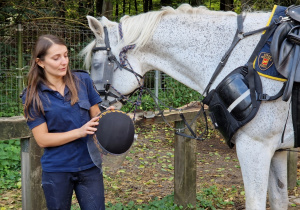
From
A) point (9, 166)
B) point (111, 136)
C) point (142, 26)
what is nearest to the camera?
point (111, 136)

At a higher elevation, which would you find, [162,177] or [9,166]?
→ [9,166]

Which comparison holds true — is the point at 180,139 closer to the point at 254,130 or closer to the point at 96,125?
the point at 254,130

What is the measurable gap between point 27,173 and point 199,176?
3.26 meters

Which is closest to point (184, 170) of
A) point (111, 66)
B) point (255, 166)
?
point (255, 166)

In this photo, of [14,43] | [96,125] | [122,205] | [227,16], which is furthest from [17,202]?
[14,43]

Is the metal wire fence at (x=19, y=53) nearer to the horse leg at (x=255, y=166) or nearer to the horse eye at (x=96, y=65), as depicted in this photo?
the horse eye at (x=96, y=65)

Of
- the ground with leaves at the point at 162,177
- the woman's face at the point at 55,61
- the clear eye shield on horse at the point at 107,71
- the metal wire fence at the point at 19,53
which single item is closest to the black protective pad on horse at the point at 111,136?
the woman's face at the point at 55,61

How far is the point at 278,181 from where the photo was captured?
9.31 ft

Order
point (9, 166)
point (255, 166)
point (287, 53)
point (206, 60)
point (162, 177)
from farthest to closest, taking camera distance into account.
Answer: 1. point (162, 177)
2. point (9, 166)
3. point (206, 60)
4. point (255, 166)
5. point (287, 53)

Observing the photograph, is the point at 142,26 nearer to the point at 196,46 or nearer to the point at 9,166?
the point at 196,46

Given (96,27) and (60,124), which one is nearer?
(60,124)

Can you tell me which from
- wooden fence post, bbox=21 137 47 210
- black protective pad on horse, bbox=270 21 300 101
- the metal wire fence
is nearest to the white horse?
black protective pad on horse, bbox=270 21 300 101

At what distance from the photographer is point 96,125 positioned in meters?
2.19

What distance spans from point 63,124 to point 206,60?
1152 mm
